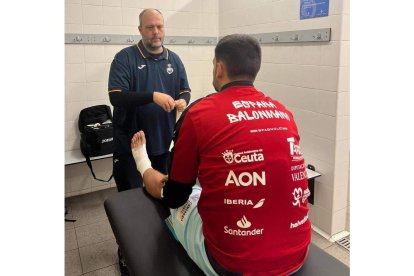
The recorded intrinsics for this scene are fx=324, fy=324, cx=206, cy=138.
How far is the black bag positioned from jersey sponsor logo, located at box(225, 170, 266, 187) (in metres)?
2.06

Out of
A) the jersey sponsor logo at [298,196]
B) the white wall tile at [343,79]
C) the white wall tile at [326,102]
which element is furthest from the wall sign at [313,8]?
the jersey sponsor logo at [298,196]

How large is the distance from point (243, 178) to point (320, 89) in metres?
1.57

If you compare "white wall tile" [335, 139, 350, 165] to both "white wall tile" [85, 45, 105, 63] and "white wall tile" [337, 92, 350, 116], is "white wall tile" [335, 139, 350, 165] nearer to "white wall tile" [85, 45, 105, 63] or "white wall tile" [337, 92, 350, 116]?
"white wall tile" [337, 92, 350, 116]

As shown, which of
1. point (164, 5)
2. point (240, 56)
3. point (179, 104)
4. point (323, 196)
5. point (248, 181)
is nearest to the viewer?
point (248, 181)

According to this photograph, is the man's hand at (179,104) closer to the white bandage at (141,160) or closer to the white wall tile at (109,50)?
the white bandage at (141,160)

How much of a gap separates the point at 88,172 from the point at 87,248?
968 mm

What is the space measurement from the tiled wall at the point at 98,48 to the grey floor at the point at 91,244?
0.30 meters

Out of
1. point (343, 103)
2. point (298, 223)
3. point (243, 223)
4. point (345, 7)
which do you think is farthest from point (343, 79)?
point (243, 223)

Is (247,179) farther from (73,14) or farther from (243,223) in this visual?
(73,14)

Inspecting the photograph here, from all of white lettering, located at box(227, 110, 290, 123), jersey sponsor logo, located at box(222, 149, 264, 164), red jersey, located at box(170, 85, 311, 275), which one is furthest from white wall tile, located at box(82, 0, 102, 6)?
jersey sponsor logo, located at box(222, 149, 264, 164)

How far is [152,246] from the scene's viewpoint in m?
1.25
